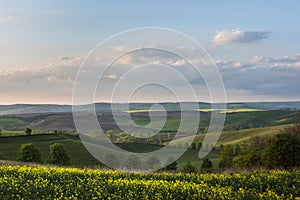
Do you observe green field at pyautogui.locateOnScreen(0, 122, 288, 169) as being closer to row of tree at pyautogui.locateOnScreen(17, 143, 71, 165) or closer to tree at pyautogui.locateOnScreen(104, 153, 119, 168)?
tree at pyautogui.locateOnScreen(104, 153, 119, 168)

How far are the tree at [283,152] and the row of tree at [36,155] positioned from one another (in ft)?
146

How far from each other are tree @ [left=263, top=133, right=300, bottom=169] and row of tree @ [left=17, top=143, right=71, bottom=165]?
44349mm

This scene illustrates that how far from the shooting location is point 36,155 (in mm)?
71312

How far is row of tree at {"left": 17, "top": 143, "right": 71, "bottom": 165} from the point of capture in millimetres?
70125

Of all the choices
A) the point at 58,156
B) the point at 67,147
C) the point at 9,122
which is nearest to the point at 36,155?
the point at 58,156

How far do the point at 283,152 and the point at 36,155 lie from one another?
4783cm

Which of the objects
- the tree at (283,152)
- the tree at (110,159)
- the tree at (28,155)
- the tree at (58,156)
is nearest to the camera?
the tree at (283,152)

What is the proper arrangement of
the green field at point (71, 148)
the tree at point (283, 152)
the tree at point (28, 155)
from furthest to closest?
the green field at point (71, 148)
the tree at point (28, 155)
the tree at point (283, 152)

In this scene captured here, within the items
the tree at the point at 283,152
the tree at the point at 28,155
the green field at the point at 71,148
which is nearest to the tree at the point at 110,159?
the green field at the point at 71,148

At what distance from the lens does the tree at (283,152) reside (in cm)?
3772

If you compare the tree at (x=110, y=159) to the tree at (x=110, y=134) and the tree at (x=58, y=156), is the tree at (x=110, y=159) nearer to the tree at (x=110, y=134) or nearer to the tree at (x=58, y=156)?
the tree at (x=110, y=134)

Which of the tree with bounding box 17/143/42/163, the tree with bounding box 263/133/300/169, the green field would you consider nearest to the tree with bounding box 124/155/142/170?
the green field

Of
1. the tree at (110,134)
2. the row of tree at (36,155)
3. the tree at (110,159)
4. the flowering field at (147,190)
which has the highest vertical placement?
the flowering field at (147,190)

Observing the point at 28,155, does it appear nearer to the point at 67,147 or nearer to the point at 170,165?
the point at 67,147
